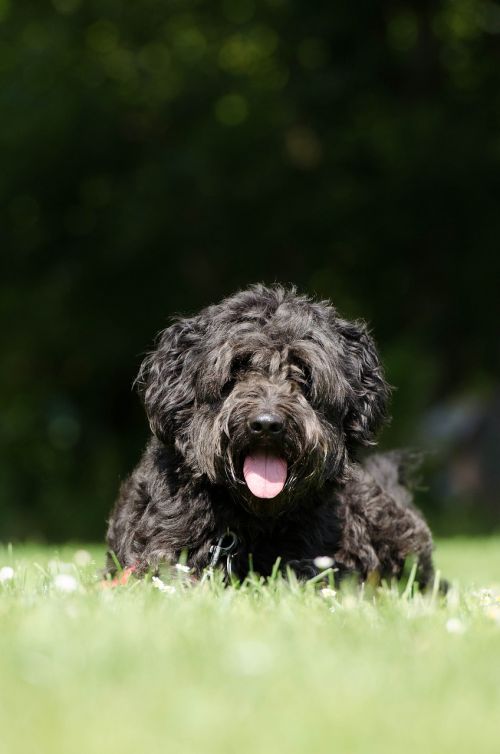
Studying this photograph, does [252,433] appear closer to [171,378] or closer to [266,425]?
[266,425]

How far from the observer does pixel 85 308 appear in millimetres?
17406

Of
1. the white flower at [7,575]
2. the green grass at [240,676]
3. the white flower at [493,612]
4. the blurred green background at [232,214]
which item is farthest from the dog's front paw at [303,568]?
the blurred green background at [232,214]

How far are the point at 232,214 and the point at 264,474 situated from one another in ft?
41.8

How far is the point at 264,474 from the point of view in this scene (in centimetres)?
466

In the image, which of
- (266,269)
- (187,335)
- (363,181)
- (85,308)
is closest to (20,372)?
(85,308)

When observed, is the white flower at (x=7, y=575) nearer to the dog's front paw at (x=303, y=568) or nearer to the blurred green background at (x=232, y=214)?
the dog's front paw at (x=303, y=568)

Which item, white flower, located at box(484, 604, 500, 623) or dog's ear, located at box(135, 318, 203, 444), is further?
dog's ear, located at box(135, 318, 203, 444)

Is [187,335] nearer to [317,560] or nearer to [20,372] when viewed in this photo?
[317,560]

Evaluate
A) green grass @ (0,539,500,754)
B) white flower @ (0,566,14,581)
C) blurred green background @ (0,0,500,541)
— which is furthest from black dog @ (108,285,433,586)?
blurred green background @ (0,0,500,541)

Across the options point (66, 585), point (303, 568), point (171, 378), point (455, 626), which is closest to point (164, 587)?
point (66, 585)

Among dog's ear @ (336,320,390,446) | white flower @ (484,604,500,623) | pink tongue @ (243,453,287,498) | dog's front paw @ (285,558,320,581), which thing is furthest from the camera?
dog's ear @ (336,320,390,446)

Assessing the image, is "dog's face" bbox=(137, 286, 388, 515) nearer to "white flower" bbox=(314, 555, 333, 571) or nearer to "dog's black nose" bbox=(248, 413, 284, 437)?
"dog's black nose" bbox=(248, 413, 284, 437)

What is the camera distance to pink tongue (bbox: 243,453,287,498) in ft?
15.2

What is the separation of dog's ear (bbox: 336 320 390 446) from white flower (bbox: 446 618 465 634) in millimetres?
1559
